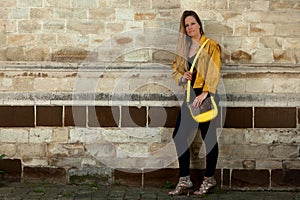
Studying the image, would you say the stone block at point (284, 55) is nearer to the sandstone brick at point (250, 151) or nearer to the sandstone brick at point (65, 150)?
the sandstone brick at point (250, 151)

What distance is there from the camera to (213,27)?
7.16m

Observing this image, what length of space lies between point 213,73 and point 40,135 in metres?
2.11

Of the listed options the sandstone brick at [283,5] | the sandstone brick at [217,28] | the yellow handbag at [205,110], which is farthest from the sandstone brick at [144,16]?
the sandstone brick at [283,5]

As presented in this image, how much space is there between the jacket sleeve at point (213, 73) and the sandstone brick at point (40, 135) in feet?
6.13

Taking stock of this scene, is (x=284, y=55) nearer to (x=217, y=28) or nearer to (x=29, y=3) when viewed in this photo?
(x=217, y=28)

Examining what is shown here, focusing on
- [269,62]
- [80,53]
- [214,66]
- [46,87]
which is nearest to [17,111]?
[46,87]

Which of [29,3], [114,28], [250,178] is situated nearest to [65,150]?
[114,28]

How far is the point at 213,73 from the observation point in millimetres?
6684

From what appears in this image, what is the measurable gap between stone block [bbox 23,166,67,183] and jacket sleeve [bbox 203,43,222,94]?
193cm

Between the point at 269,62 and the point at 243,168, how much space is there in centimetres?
123

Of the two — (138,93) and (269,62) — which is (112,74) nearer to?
(138,93)

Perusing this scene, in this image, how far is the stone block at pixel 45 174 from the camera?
7230 millimetres

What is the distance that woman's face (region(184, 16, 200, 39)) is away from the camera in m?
6.77

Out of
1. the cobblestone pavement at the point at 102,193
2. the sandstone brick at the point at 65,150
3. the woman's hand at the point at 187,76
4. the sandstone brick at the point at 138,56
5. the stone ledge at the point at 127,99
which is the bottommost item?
the cobblestone pavement at the point at 102,193
